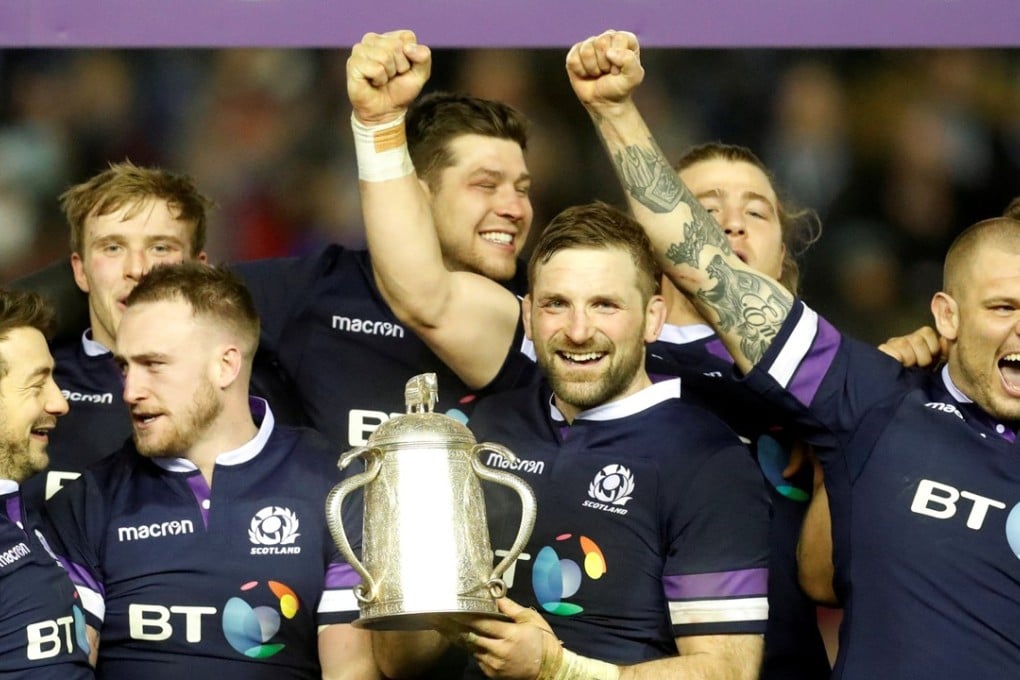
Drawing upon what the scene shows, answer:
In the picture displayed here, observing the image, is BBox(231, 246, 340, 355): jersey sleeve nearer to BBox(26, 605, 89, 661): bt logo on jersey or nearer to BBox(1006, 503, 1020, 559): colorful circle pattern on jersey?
BBox(26, 605, 89, 661): bt logo on jersey

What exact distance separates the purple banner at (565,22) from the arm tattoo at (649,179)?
45 centimetres

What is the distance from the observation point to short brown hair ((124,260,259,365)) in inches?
137

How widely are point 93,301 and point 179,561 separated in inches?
33.6

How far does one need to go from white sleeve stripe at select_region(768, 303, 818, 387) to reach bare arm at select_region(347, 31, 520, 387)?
2.10ft

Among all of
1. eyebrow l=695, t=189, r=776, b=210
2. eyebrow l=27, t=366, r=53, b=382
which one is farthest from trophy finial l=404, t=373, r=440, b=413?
eyebrow l=695, t=189, r=776, b=210

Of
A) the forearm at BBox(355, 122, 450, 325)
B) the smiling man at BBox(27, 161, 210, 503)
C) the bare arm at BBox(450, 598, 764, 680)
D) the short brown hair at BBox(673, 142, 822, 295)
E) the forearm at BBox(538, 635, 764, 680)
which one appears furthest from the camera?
the short brown hair at BBox(673, 142, 822, 295)

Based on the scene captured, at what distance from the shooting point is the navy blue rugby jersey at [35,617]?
312 cm

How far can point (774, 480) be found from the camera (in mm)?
3654

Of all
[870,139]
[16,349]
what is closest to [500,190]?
[16,349]

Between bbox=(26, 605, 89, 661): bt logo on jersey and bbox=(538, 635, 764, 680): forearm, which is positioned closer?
bbox=(538, 635, 764, 680): forearm

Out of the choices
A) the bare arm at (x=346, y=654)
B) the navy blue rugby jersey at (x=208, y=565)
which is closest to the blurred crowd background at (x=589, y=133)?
the navy blue rugby jersey at (x=208, y=565)

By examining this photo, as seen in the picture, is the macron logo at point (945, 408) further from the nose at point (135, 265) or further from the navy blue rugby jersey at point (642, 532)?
the nose at point (135, 265)

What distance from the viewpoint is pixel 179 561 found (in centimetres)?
330

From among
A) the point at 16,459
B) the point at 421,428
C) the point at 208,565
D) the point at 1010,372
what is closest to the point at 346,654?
the point at 208,565
